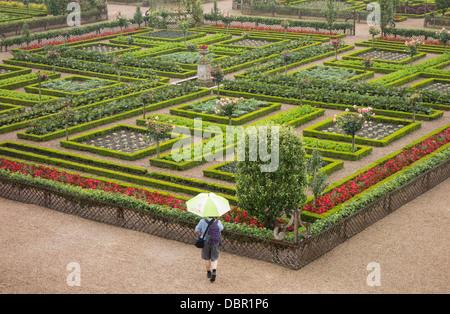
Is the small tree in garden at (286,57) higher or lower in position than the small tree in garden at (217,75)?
higher

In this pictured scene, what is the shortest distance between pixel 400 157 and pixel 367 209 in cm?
459

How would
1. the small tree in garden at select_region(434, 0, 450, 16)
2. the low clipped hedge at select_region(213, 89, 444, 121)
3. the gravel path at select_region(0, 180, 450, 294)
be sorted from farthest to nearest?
the small tree in garden at select_region(434, 0, 450, 16)
the low clipped hedge at select_region(213, 89, 444, 121)
the gravel path at select_region(0, 180, 450, 294)

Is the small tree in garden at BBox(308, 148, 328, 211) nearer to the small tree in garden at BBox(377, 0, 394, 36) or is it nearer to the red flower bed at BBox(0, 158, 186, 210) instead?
the red flower bed at BBox(0, 158, 186, 210)

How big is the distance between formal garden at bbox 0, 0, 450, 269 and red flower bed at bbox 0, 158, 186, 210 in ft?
0.20

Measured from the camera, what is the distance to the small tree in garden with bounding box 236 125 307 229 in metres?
16.4

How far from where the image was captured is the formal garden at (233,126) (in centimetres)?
1691

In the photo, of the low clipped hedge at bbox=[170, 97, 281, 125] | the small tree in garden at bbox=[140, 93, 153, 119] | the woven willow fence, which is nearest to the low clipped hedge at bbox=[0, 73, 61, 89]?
the small tree in garden at bbox=[140, 93, 153, 119]

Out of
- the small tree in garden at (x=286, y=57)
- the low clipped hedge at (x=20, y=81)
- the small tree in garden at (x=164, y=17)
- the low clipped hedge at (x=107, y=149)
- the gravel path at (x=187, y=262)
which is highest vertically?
the small tree in garden at (x=164, y=17)

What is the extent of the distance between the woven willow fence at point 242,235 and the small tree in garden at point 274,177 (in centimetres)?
93

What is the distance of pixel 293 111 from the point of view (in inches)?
1076

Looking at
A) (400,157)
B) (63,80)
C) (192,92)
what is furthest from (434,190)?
(63,80)

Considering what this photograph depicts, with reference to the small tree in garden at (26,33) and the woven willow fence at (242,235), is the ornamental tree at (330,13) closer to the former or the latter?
the small tree in garden at (26,33)

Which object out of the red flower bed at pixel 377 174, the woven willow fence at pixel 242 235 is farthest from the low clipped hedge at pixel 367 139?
the woven willow fence at pixel 242 235

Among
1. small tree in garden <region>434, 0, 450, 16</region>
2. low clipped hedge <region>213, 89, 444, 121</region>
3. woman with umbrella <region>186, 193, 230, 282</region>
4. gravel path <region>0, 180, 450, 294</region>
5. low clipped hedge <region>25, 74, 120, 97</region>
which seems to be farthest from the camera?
small tree in garden <region>434, 0, 450, 16</region>
